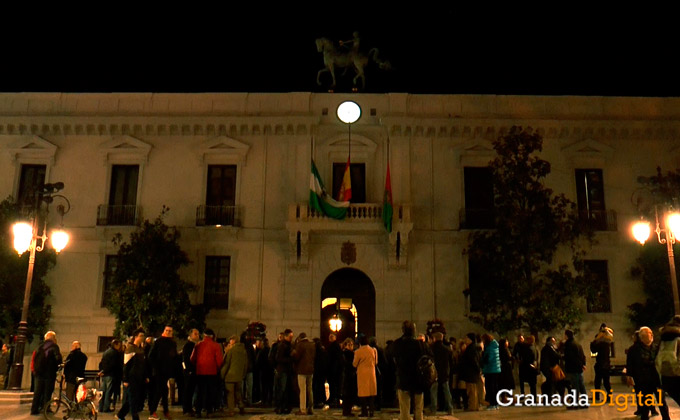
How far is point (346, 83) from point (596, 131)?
9.74 metres

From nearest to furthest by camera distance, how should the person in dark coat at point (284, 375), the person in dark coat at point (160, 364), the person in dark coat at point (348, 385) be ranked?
the person in dark coat at point (160, 364)
the person in dark coat at point (348, 385)
the person in dark coat at point (284, 375)

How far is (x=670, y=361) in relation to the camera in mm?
8727

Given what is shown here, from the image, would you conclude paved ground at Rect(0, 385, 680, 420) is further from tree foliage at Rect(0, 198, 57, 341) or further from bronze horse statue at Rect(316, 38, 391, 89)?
bronze horse statue at Rect(316, 38, 391, 89)

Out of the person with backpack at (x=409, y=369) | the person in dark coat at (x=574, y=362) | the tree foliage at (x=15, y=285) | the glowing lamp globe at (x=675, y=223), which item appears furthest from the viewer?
the tree foliage at (x=15, y=285)

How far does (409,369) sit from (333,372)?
409 centimetres

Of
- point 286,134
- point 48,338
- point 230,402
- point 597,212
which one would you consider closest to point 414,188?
point 286,134

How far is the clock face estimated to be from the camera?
21.6 meters

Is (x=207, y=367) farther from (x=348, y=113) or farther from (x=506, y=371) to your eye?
(x=348, y=113)

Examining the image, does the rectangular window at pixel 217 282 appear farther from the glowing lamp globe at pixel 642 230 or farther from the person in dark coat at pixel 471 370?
the glowing lamp globe at pixel 642 230

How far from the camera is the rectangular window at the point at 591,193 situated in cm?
2116

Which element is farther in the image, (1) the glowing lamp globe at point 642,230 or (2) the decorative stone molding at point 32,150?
(2) the decorative stone molding at point 32,150

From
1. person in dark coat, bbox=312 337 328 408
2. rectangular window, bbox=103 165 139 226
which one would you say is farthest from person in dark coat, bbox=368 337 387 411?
rectangular window, bbox=103 165 139 226

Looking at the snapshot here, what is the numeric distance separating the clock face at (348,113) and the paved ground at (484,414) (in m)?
11.7

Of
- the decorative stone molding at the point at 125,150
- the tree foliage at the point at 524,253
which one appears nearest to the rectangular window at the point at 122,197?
the decorative stone molding at the point at 125,150
